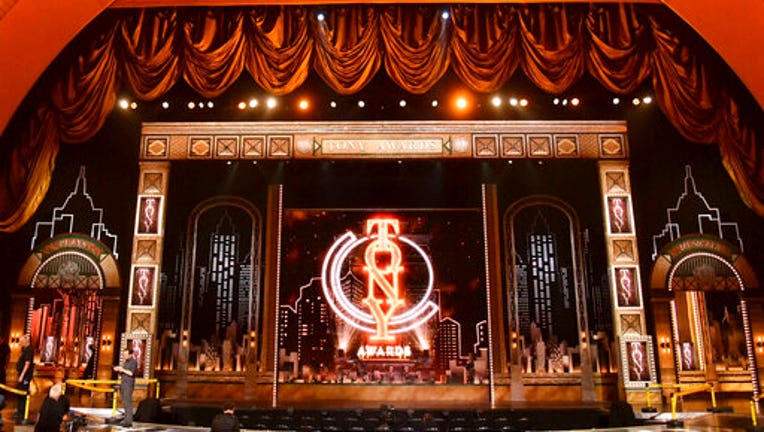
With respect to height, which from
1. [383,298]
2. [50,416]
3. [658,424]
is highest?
[383,298]

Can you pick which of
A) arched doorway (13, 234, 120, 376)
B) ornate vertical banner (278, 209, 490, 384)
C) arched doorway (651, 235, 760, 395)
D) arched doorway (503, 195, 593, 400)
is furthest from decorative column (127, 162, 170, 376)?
arched doorway (651, 235, 760, 395)

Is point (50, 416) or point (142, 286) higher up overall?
point (142, 286)

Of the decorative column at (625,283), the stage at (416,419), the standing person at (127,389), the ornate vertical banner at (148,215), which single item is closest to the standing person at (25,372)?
the stage at (416,419)

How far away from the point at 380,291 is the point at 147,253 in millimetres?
4566

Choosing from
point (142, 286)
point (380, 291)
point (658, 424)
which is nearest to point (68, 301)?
point (142, 286)

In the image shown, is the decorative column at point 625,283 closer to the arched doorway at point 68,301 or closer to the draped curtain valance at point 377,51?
the draped curtain valance at point 377,51

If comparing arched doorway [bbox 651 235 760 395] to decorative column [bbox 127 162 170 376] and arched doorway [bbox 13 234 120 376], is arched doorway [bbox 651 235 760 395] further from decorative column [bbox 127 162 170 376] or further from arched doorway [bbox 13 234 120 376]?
arched doorway [bbox 13 234 120 376]

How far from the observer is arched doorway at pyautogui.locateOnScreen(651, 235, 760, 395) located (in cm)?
1236

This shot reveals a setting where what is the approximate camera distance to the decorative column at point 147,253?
1259cm

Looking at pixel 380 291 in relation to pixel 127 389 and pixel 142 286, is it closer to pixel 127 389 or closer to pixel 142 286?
pixel 142 286

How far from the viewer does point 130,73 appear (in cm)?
1128

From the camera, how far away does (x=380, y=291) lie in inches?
518

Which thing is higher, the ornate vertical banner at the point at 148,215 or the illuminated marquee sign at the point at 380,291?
the ornate vertical banner at the point at 148,215

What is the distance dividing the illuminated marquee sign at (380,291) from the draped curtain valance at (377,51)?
332cm
